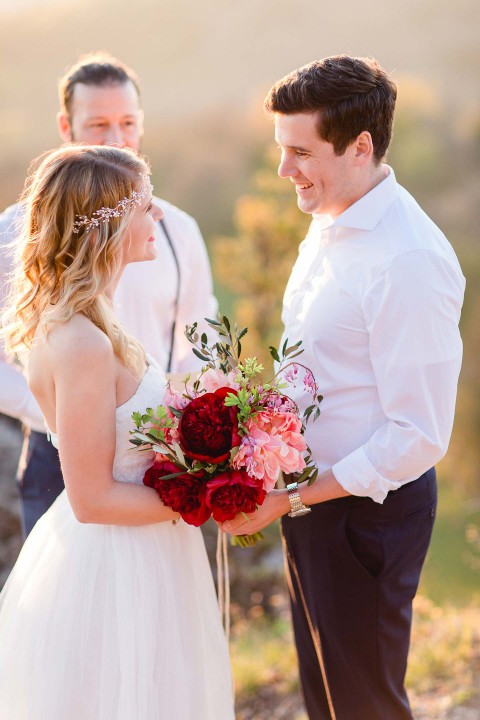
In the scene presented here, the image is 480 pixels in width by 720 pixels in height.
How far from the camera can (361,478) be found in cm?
215

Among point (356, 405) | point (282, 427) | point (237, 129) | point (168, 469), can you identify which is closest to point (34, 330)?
point (168, 469)

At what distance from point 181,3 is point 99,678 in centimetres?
863

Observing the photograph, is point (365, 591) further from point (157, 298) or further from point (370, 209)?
point (157, 298)

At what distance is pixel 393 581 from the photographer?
2.33m

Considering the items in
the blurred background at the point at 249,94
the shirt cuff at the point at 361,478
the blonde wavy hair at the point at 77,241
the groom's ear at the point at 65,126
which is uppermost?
the blurred background at the point at 249,94

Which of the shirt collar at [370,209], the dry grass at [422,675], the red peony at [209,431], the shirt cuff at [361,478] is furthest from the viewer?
Result: the dry grass at [422,675]

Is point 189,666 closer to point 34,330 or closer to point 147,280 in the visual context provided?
point 34,330

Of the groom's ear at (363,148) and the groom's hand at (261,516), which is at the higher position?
the groom's ear at (363,148)

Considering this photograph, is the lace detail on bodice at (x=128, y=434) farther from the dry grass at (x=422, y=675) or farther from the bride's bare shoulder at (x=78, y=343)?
the dry grass at (x=422, y=675)

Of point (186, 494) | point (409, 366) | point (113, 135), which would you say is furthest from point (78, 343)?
point (113, 135)

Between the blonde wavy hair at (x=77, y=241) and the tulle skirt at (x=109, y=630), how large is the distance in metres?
0.53

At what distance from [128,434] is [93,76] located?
5.61ft

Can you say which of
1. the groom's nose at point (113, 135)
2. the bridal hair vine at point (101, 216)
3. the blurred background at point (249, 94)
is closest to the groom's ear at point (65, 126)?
the groom's nose at point (113, 135)

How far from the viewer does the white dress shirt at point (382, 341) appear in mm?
2084
